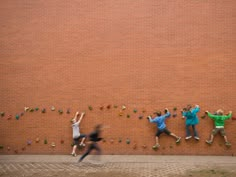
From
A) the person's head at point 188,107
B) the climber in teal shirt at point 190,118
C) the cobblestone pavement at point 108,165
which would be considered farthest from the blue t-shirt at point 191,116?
the cobblestone pavement at point 108,165

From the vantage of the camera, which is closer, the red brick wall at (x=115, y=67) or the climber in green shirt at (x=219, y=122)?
the climber in green shirt at (x=219, y=122)

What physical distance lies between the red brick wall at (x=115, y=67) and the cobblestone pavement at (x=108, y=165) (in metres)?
0.60

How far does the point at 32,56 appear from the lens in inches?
466

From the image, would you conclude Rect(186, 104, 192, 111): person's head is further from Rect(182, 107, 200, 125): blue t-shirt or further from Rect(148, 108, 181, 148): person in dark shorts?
Rect(148, 108, 181, 148): person in dark shorts

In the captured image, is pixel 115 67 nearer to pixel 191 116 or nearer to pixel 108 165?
pixel 191 116

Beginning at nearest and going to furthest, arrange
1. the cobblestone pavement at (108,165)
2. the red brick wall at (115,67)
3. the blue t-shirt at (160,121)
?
the cobblestone pavement at (108,165) < the blue t-shirt at (160,121) < the red brick wall at (115,67)

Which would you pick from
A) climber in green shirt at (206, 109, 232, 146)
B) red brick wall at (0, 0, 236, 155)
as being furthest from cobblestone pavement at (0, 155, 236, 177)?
climber in green shirt at (206, 109, 232, 146)

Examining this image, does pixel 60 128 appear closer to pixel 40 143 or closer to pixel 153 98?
pixel 40 143

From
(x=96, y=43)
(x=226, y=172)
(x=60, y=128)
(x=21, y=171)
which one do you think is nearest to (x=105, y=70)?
(x=96, y=43)

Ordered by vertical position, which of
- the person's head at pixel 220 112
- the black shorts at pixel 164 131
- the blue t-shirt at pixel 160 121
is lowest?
the black shorts at pixel 164 131

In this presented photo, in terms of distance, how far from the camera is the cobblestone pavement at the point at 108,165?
28.8 feet

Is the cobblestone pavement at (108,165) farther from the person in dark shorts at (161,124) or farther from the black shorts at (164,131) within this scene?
the black shorts at (164,131)

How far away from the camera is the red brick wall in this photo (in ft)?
36.8

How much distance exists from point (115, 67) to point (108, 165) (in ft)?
11.9
